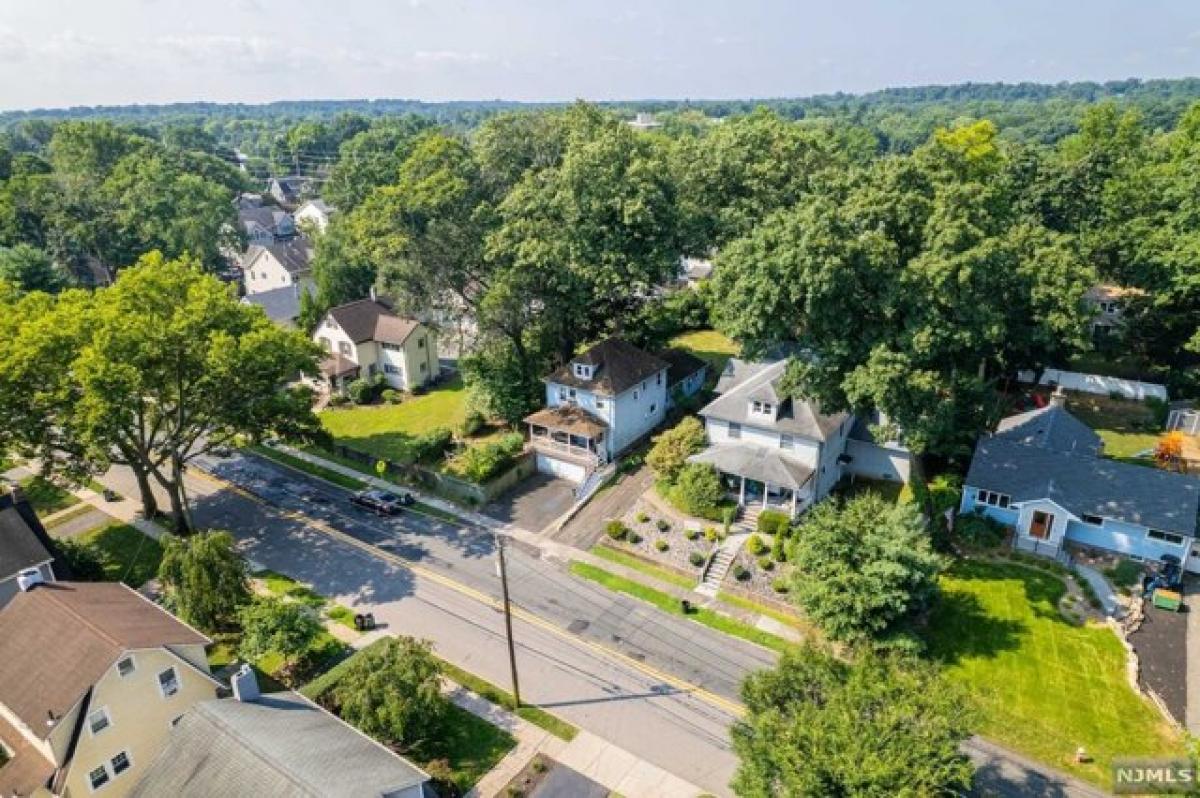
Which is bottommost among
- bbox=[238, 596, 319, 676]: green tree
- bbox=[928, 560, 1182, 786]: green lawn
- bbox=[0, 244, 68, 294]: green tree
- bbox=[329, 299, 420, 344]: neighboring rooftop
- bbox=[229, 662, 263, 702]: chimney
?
bbox=[928, 560, 1182, 786]: green lawn

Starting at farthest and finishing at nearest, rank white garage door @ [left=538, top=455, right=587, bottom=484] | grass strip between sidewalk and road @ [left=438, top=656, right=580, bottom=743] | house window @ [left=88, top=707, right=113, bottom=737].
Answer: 1. white garage door @ [left=538, top=455, right=587, bottom=484]
2. grass strip between sidewalk and road @ [left=438, top=656, right=580, bottom=743]
3. house window @ [left=88, top=707, right=113, bottom=737]

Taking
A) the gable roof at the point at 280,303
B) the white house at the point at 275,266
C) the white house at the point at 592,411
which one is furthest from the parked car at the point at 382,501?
the white house at the point at 275,266

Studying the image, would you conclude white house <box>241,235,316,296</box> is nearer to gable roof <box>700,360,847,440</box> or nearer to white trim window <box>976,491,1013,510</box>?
gable roof <box>700,360,847,440</box>

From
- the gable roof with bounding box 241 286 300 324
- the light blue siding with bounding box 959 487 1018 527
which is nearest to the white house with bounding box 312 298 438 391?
the gable roof with bounding box 241 286 300 324

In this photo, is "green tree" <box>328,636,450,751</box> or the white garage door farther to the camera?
the white garage door

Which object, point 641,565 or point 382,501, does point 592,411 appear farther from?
point 382,501

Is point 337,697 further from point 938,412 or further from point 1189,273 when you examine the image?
point 1189,273

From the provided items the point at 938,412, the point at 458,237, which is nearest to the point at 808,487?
the point at 938,412
